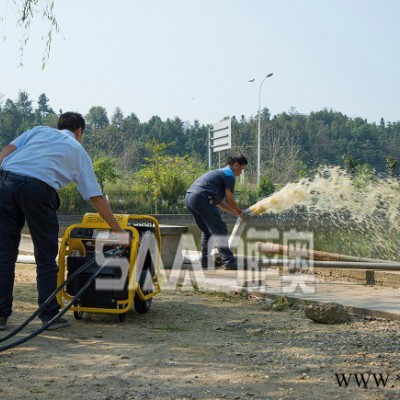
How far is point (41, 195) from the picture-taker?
5.58 m

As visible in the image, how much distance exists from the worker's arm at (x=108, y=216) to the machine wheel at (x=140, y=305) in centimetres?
81

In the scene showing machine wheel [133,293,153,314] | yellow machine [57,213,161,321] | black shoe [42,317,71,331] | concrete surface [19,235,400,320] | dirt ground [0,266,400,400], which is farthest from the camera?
concrete surface [19,235,400,320]

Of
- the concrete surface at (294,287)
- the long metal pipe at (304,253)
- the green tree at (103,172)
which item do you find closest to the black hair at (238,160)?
the long metal pipe at (304,253)

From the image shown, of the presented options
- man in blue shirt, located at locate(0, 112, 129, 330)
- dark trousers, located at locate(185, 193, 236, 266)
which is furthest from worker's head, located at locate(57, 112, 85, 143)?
dark trousers, located at locate(185, 193, 236, 266)

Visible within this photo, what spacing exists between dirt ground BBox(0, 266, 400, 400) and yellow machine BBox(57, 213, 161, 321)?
0.65ft

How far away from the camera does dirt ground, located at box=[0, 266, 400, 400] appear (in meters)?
4.11

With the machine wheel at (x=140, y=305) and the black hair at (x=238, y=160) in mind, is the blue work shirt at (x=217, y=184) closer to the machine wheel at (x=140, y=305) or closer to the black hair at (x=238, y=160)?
the black hair at (x=238, y=160)

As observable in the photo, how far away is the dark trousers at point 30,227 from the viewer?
557 centimetres

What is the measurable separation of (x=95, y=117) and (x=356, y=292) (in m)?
127

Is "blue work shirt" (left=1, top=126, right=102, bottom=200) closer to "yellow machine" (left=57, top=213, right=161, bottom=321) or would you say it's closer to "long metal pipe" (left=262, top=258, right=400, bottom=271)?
"yellow machine" (left=57, top=213, right=161, bottom=321)

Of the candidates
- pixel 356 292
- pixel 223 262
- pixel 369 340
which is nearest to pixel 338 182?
pixel 223 262

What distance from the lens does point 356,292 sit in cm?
804

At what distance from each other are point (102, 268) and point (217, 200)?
167 inches

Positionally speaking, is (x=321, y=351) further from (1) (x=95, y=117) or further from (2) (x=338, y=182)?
(1) (x=95, y=117)
